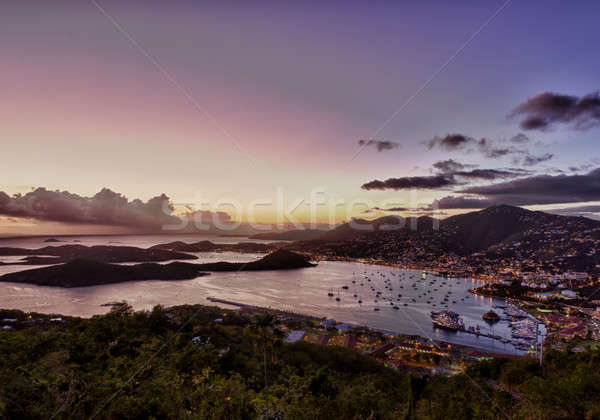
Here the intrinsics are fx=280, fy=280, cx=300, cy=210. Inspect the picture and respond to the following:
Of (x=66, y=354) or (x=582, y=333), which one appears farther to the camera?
(x=582, y=333)

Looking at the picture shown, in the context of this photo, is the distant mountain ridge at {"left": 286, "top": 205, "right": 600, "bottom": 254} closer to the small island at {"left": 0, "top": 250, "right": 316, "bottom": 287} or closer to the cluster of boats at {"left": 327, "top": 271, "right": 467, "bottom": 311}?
the cluster of boats at {"left": 327, "top": 271, "right": 467, "bottom": 311}

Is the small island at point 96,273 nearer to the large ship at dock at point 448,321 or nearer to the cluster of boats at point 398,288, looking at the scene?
the cluster of boats at point 398,288

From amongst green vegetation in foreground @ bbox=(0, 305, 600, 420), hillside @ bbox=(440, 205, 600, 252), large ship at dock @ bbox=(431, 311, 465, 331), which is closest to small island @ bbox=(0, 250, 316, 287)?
green vegetation in foreground @ bbox=(0, 305, 600, 420)

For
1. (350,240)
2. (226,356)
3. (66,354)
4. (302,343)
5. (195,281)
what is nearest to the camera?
(66,354)

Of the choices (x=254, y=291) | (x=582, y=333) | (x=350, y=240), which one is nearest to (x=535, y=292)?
(x=582, y=333)

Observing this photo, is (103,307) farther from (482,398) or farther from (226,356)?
(482,398)

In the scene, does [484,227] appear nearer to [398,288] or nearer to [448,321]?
[398,288]
